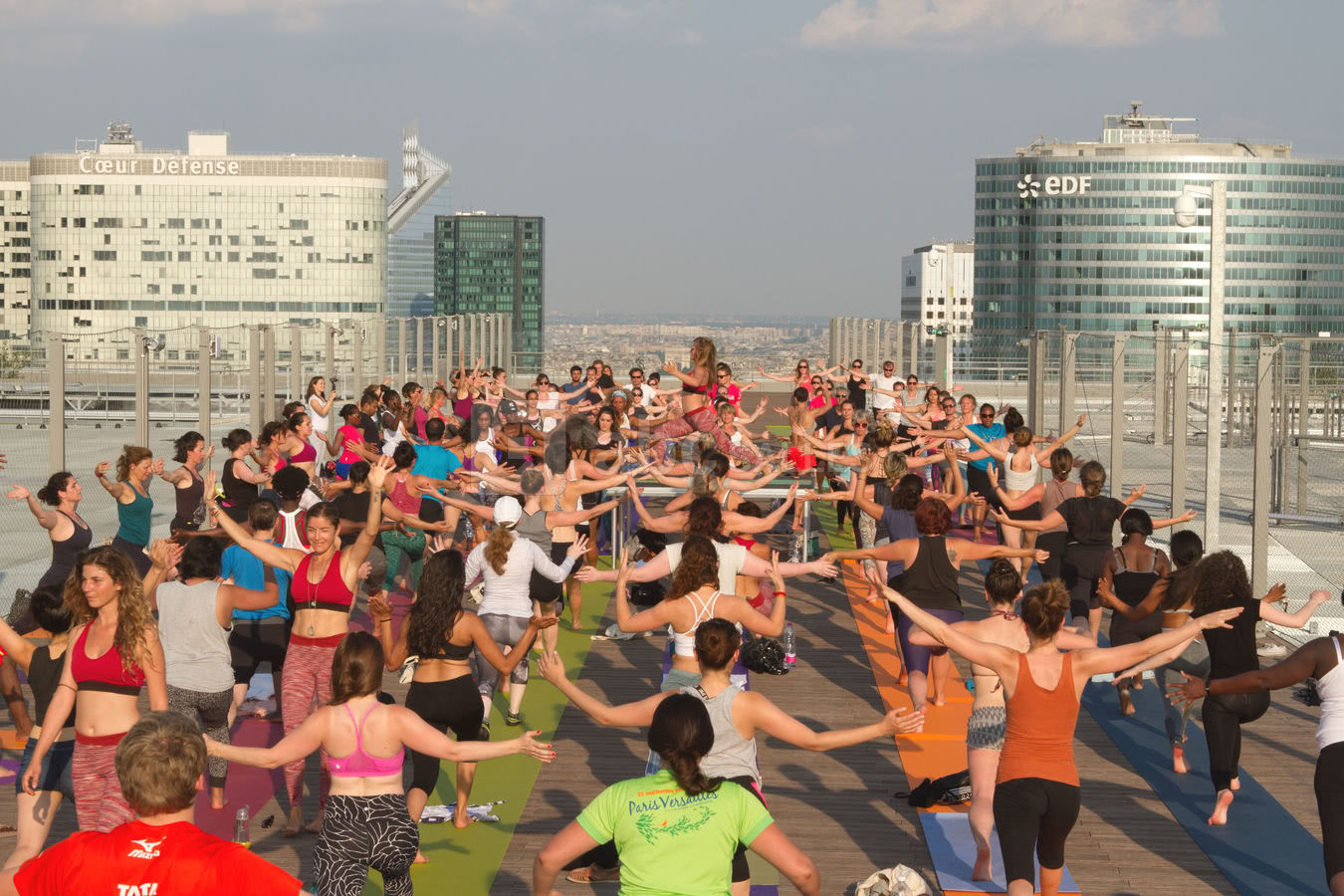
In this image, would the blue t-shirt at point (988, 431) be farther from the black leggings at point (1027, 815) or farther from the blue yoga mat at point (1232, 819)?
the black leggings at point (1027, 815)

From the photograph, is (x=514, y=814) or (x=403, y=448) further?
(x=403, y=448)

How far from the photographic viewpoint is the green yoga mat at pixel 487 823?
A: 25.0 feet

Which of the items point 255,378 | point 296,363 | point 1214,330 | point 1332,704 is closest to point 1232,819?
point 1332,704

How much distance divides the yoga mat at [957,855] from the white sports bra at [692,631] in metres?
1.71

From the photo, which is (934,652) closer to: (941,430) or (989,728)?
(989,728)

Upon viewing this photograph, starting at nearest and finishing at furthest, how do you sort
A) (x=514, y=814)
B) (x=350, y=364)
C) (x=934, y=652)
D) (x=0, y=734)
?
(x=514, y=814)
(x=934, y=652)
(x=0, y=734)
(x=350, y=364)

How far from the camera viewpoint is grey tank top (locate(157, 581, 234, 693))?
7582 millimetres

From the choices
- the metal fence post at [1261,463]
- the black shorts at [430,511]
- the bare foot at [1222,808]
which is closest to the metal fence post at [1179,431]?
the metal fence post at [1261,463]

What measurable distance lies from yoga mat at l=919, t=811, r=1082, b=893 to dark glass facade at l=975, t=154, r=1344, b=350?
172 meters

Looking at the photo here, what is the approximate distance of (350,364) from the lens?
26.6 meters

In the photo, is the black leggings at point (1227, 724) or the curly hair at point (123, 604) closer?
the curly hair at point (123, 604)

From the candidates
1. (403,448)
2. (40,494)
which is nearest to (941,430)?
(403,448)

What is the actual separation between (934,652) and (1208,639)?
1742 mm

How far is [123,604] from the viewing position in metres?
6.37
